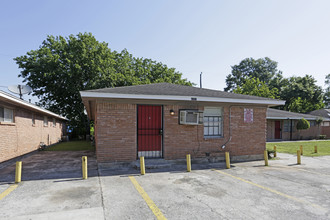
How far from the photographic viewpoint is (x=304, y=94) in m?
38.4

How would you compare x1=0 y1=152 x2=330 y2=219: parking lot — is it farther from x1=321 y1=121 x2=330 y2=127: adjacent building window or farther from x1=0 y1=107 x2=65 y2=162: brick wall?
x1=321 y1=121 x2=330 y2=127: adjacent building window

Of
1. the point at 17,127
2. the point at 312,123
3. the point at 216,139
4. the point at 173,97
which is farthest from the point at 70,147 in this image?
the point at 312,123

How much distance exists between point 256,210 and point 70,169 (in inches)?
271

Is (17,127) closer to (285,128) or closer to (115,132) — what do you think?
(115,132)

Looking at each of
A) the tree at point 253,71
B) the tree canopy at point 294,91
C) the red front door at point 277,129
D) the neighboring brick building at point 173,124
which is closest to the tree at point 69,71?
the neighboring brick building at point 173,124

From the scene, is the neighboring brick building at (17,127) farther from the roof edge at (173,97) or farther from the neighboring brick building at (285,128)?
the neighboring brick building at (285,128)

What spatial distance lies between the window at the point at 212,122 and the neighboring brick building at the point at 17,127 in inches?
347

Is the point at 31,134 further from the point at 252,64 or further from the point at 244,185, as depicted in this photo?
the point at 252,64

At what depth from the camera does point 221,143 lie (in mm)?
9828

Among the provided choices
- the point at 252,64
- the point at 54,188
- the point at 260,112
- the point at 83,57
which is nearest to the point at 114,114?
the point at 54,188

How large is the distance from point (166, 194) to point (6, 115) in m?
9.00

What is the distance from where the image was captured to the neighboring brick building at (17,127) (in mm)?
8961

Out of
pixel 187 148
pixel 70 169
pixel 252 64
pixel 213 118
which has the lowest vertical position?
pixel 70 169

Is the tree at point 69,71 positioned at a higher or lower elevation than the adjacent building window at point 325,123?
higher
